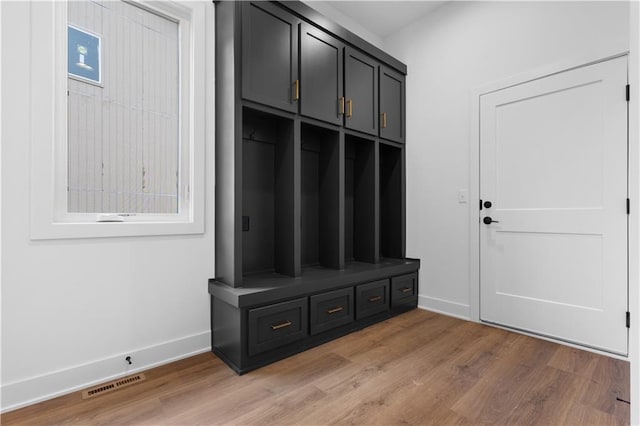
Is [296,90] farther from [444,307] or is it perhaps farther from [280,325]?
[444,307]

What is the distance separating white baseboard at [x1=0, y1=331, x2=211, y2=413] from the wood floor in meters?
0.06

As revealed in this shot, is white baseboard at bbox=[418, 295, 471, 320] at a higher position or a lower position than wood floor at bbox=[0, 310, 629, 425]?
higher

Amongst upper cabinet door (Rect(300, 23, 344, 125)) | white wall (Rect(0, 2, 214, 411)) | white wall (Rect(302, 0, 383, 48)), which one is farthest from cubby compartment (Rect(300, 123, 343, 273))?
white wall (Rect(302, 0, 383, 48))

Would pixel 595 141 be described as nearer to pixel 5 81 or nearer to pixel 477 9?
pixel 477 9

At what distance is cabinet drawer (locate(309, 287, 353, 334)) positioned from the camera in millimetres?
2402

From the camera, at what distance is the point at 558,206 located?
2506 millimetres

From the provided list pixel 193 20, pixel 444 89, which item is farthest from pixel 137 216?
pixel 444 89

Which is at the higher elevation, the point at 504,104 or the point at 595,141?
the point at 504,104

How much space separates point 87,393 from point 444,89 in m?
3.58

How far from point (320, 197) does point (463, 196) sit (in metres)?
1.32

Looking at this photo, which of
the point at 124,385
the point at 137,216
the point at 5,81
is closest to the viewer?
the point at 5,81

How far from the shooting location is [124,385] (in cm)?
189

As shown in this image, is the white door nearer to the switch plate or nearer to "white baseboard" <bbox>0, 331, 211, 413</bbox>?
the switch plate

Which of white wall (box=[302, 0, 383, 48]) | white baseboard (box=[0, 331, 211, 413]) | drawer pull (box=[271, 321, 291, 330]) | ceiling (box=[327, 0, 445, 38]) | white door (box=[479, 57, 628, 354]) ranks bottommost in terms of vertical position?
white baseboard (box=[0, 331, 211, 413])
